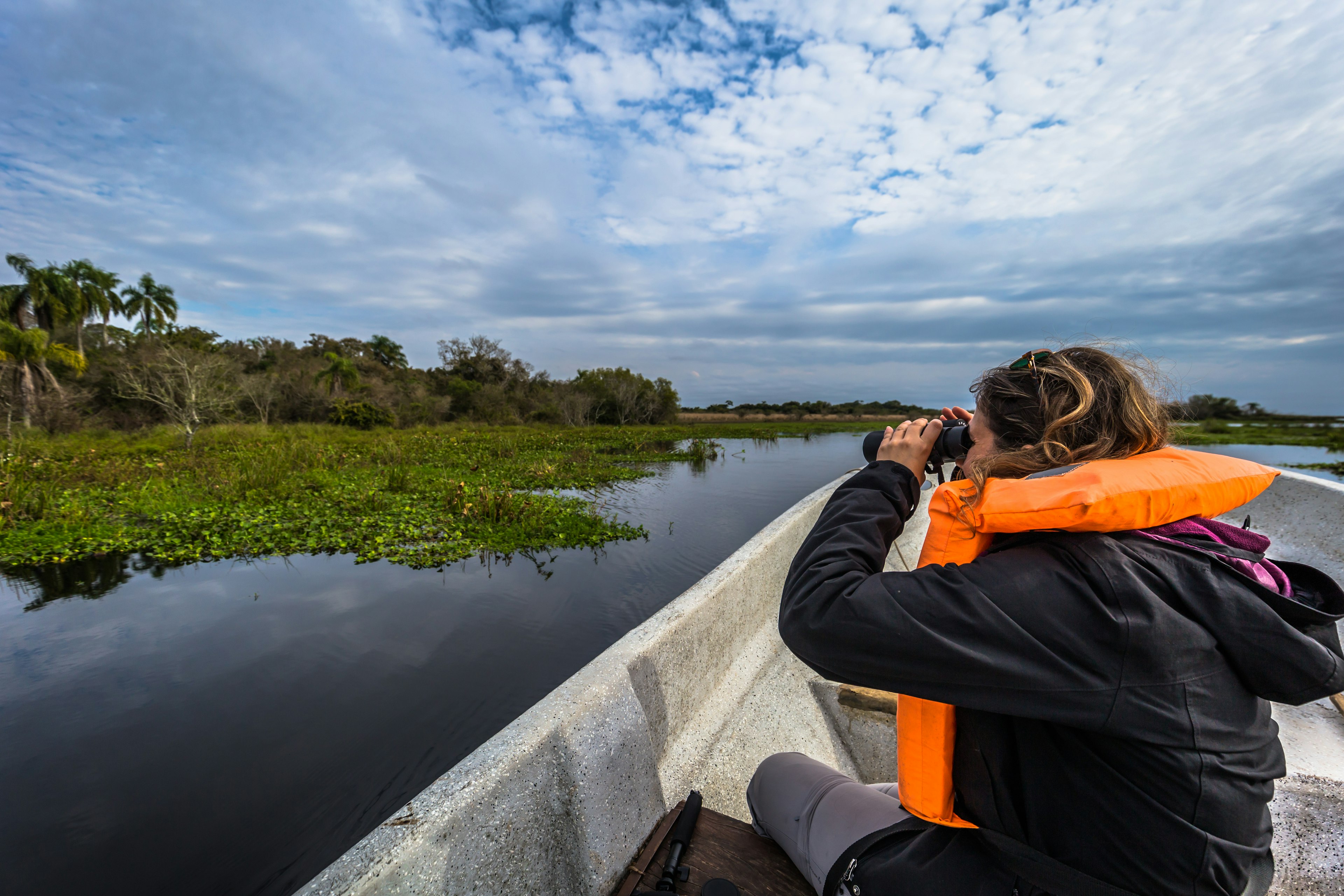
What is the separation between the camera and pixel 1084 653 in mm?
691

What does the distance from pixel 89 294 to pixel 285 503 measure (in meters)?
26.4

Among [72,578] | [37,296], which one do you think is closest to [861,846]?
[72,578]

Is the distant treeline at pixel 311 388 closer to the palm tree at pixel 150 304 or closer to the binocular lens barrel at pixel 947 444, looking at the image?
the palm tree at pixel 150 304

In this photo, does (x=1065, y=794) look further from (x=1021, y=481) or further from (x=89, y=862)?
(x=89, y=862)

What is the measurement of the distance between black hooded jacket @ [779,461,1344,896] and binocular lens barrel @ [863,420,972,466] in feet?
1.27

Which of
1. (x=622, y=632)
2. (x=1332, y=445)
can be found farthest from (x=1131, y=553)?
(x=1332, y=445)

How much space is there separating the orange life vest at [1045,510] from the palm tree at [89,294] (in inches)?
1155

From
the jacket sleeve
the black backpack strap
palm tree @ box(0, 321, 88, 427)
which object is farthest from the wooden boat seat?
palm tree @ box(0, 321, 88, 427)

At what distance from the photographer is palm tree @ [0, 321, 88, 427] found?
41.2 ft

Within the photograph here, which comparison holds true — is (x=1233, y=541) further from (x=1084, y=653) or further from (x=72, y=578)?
(x=72, y=578)

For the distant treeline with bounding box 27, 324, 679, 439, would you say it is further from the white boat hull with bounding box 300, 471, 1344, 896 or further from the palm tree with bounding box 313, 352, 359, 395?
the white boat hull with bounding box 300, 471, 1344, 896

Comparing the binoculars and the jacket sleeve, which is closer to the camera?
the jacket sleeve

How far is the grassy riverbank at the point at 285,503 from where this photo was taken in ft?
14.9

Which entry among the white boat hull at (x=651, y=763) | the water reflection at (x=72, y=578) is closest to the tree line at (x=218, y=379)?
the water reflection at (x=72, y=578)
